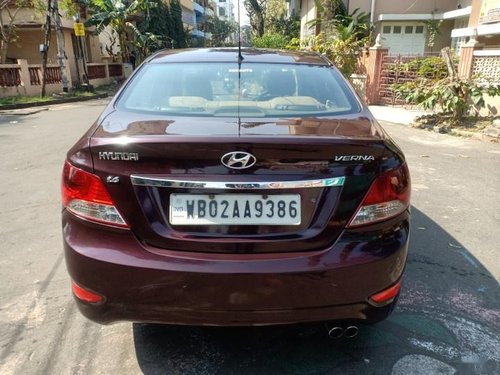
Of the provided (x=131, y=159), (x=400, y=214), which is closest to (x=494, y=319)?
(x=400, y=214)

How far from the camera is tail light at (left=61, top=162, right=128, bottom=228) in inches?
78.2

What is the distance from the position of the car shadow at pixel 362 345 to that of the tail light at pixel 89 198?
34.6 inches

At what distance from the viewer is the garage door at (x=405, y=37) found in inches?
855

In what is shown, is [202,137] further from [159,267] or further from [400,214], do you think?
[400,214]

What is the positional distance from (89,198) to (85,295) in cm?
46

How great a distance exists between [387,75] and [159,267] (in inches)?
552

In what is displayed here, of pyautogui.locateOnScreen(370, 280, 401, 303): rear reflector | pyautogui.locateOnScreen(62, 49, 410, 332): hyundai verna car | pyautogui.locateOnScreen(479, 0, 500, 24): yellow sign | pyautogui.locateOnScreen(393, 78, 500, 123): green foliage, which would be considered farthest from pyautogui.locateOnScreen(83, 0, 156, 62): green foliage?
pyautogui.locateOnScreen(370, 280, 401, 303): rear reflector

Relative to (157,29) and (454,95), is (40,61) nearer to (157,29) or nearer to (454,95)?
(157,29)

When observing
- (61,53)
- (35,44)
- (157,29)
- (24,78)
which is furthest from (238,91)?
(157,29)

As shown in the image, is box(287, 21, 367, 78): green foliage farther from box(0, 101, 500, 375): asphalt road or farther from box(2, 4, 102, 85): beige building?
box(0, 101, 500, 375): asphalt road

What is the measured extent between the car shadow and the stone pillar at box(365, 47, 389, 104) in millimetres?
12572

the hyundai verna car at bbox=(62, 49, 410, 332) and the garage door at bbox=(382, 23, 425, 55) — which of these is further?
the garage door at bbox=(382, 23, 425, 55)

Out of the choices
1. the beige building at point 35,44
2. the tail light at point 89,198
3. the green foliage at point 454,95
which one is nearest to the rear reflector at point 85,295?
the tail light at point 89,198

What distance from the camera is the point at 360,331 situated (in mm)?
2641
